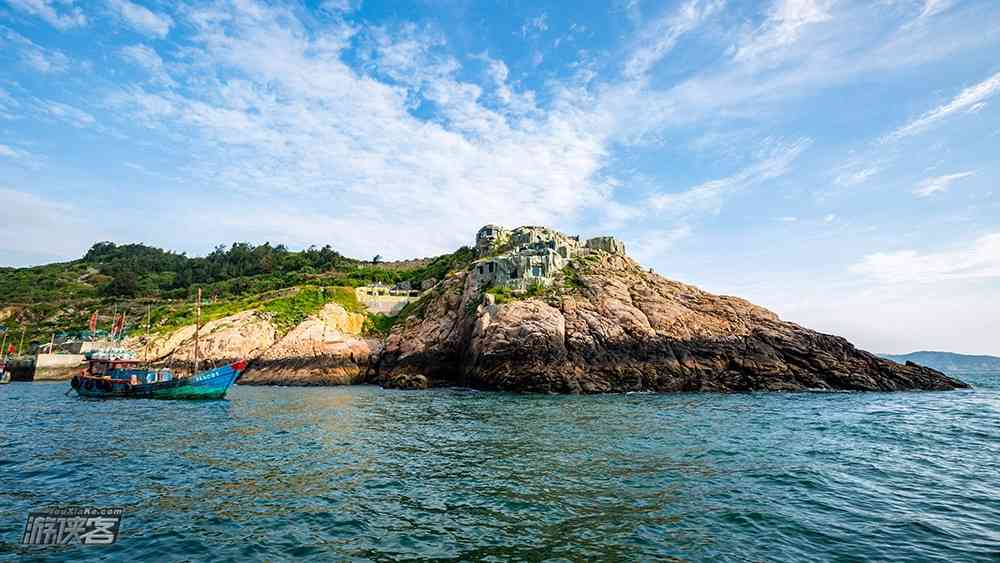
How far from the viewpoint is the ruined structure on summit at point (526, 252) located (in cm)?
6956

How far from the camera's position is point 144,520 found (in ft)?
42.4

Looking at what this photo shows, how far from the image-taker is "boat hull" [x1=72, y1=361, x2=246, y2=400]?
46.0 m

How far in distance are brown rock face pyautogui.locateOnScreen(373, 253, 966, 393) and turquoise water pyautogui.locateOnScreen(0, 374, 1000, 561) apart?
21.0 meters

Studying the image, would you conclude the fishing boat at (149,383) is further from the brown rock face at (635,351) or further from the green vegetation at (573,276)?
the green vegetation at (573,276)

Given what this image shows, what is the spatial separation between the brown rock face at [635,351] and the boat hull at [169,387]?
64.8 feet

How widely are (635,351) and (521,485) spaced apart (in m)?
41.5

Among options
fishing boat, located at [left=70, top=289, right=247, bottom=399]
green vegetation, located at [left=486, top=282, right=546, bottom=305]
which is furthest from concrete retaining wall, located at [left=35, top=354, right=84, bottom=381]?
green vegetation, located at [left=486, top=282, right=546, bottom=305]

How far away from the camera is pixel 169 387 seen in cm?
4644

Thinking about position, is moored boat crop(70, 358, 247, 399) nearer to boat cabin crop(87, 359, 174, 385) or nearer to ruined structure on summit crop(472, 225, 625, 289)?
boat cabin crop(87, 359, 174, 385)

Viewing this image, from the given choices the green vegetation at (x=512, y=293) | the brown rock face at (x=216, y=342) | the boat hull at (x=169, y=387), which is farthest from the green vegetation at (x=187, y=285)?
the boat hull at (x=169, y=387)

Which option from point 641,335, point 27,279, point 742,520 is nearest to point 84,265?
point 27,279

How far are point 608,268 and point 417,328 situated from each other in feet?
97.6

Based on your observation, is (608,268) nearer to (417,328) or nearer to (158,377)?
(417,328)

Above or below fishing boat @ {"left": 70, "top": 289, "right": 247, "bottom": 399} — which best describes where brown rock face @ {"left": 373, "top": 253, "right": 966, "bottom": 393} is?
above
